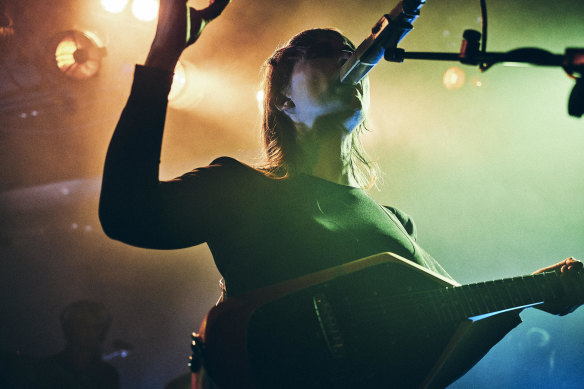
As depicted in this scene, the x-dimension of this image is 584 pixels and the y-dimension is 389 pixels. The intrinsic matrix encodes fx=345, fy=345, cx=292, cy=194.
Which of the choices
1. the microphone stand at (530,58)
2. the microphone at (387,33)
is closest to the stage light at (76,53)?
the microphone at (387,33)

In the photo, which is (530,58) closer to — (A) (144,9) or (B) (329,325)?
(B) (329,325)

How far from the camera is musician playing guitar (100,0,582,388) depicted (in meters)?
0.89

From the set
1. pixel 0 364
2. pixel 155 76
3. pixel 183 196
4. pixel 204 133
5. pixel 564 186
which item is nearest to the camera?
pixel 155 76

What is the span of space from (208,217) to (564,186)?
462 centimetres

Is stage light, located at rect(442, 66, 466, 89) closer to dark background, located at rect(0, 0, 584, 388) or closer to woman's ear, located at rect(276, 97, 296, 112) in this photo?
dark background, located at rect(0, 0, 584, 388)

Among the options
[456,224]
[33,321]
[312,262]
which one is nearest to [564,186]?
[456,224]

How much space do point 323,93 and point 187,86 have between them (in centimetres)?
389

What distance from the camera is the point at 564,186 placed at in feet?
13.6

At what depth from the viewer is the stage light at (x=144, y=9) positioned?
14.0ft

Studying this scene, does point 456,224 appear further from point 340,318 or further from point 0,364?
point 0,364

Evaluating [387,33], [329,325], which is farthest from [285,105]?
[329,325]

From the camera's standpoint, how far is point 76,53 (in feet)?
14.0

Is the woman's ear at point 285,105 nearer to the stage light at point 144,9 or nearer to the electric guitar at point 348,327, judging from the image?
the electric guitar at point 348,327

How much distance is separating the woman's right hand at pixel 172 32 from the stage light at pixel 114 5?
13.9 ft
